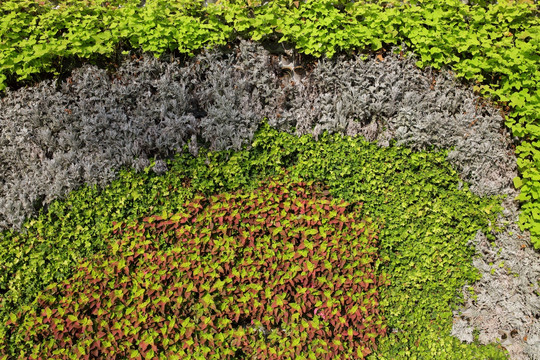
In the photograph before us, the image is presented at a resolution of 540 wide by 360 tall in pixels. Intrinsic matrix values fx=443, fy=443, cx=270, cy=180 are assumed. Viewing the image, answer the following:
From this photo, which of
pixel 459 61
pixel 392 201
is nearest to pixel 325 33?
pixel 459 61

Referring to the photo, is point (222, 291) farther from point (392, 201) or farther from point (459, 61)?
point (459, 61)

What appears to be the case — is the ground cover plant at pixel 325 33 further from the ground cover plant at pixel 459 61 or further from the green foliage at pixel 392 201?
the green foliage at pixel 392 201

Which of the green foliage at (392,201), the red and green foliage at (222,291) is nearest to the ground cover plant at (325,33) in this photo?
the green foliage at (392,201)

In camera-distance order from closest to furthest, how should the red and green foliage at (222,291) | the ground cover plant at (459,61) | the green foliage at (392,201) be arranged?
the red and green foliage at (222,291), the green foliage at (392,201), the ground cover plant at (459,61)

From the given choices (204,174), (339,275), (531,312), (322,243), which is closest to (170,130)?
(204,174)

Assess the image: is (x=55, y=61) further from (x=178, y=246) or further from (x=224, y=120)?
(x=178, y=246)
